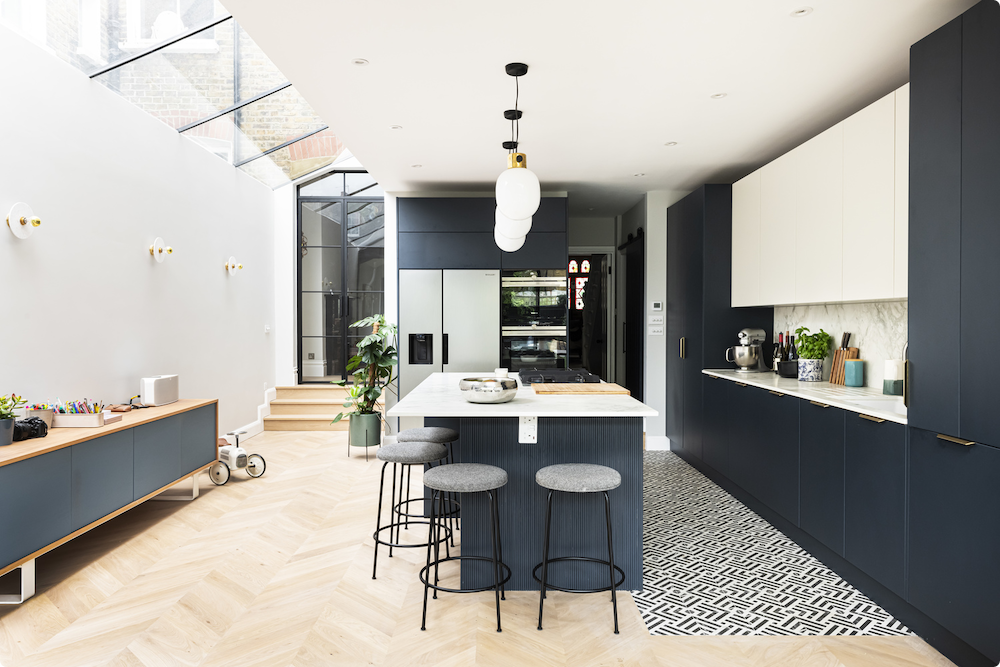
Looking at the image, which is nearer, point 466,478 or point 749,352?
point 466,478

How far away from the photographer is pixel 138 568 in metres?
2.97

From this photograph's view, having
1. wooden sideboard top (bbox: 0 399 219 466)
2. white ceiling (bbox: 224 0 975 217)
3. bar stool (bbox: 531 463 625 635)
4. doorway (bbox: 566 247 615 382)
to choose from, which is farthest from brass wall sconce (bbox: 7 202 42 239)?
doorway (bbox: 566 247 615 382)

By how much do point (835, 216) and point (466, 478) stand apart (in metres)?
2.58

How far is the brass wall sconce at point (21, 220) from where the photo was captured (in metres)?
3.06

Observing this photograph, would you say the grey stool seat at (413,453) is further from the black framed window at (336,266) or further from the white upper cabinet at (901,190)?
the black framed window at (336,266)

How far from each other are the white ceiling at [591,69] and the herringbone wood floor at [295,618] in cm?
253

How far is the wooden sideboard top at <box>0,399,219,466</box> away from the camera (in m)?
2.53

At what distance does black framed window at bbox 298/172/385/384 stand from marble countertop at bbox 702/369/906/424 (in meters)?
4.66

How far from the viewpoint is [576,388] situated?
3.37m

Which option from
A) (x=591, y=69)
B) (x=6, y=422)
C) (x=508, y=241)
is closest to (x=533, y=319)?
(x=508, y=241)

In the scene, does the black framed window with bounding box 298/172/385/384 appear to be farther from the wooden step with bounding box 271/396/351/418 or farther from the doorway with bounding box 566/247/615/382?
the doorway with bounding box 566/247/615/382

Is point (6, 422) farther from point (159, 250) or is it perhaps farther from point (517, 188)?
point (517, 188)

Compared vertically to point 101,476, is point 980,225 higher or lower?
higher

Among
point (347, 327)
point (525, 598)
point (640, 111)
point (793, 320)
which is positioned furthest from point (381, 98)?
point (347, 327)
